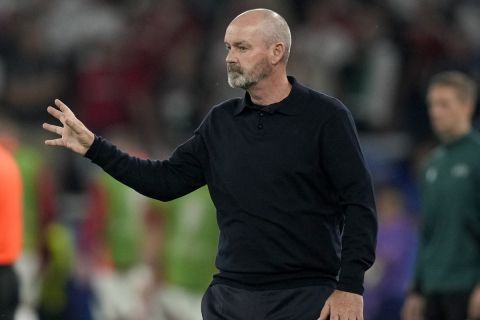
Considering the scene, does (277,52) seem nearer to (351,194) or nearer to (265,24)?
(265,24)

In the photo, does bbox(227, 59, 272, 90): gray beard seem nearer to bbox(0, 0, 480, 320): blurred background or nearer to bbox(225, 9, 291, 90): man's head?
bbox(225, 9, 291, 90): man's head

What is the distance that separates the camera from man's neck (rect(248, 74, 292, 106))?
555 cm

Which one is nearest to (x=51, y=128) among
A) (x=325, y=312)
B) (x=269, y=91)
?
(x=269, y=91)

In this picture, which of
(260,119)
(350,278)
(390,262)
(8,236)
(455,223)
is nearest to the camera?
(350,278)

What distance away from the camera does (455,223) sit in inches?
301

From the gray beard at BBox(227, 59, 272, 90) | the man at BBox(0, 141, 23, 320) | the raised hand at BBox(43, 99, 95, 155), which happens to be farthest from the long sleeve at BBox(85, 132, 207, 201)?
the man at BBox(0, 141, 23, 320)

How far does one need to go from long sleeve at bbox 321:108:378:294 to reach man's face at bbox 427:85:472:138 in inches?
102

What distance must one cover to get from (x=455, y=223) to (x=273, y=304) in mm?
2437

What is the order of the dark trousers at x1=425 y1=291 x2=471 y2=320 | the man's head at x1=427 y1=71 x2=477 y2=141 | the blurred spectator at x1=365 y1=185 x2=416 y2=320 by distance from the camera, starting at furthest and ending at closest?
the blurred spectator at x1=365 y1=185 x2=416 y2=320 → the man's head at x1=427 y1=71 x2=477 y2=141 → the dark trousers at x1=425 y1=291 x2=471 y2=320

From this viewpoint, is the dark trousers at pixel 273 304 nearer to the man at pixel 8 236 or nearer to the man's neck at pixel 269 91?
the man's neck at pixel 269 91

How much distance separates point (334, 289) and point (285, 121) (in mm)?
672

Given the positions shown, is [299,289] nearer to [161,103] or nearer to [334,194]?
[334,194]

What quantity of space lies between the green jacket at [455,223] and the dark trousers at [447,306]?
38 mm

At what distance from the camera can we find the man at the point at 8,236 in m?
7.50
